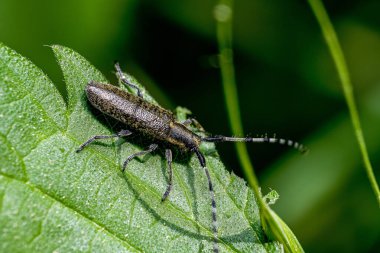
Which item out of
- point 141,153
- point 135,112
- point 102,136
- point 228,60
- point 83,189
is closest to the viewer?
point 83,189

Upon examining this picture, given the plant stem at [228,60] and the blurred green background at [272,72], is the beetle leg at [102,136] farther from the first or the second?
the blurred green background at [272,72]

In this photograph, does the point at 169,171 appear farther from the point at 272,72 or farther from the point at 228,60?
the point at 272,72

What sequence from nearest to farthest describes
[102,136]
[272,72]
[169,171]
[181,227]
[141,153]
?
[181,227], [102,136], [169,171], [141,153], [272,72]

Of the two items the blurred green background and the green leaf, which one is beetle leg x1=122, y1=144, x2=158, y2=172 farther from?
the blurred green background

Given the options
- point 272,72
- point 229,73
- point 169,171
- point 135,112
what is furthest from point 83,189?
point 272,72

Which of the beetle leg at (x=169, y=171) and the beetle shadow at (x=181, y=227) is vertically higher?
the beetle leg at (x=169, y=171)

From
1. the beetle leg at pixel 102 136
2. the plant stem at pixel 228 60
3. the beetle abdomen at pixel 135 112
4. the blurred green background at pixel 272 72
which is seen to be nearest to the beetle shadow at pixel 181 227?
the beetle leg at pixel 102 136

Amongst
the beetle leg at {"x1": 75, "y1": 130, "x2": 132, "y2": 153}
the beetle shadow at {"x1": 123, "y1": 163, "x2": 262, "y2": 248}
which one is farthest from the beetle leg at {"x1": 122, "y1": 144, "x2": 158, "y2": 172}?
Answer: the beetle leg at {"x1": 75, "y1": 130, "x2": 132, "y2": 153}

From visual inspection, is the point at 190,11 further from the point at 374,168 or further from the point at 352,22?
the point at 374,168
